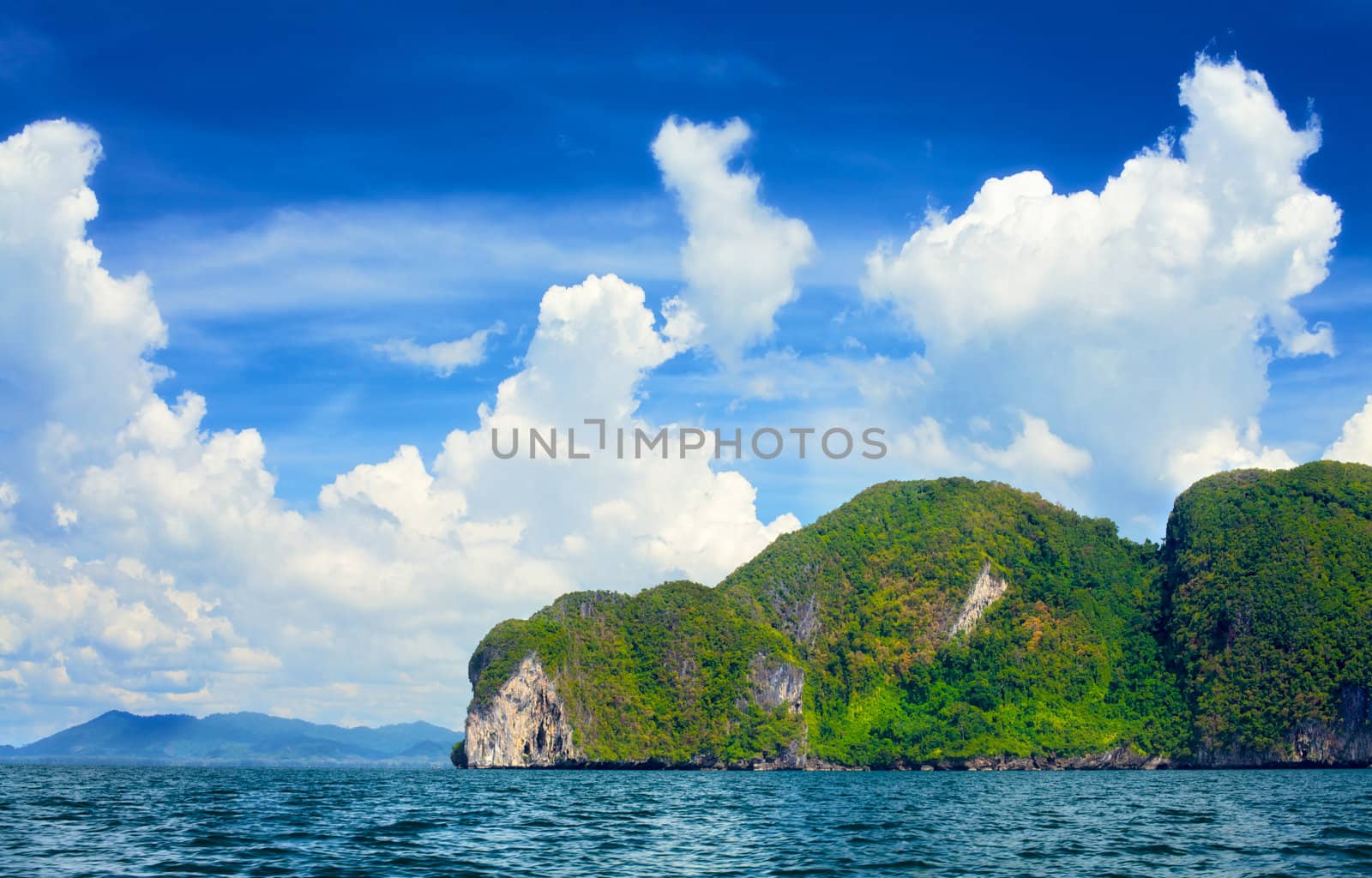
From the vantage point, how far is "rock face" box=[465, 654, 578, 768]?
611 feet

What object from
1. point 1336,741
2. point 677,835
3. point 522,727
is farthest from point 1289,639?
point 677,835

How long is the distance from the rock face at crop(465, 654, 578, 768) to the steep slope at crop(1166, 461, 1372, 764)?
112 m

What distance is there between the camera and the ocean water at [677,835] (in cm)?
3139

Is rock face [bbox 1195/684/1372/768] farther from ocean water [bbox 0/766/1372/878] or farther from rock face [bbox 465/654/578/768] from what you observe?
rock face [bbox 465/654/578/768]

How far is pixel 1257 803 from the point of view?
200 ft

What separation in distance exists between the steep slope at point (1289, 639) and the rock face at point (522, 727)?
112074 millimetres

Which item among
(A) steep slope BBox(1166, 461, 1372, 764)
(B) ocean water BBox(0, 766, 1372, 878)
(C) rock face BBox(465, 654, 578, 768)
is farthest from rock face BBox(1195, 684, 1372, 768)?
(C) rock face BBox(465, 654, 578, 768)

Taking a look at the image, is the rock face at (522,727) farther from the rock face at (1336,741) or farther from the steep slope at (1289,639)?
the rock face at (1336,741)

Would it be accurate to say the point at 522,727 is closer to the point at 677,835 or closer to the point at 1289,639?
the point at 1289,639

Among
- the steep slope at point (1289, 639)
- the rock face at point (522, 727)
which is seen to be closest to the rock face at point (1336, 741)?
the steep slope at point (1289, 639)

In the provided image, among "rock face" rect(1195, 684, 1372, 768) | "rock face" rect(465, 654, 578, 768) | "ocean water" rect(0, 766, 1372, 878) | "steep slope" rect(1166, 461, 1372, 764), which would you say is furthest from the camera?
"rock face" rect(465, 654, 578, 768)

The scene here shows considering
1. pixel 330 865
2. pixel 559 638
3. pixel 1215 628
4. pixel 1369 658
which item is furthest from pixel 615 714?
pixel 330 865

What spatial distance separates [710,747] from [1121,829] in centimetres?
16212

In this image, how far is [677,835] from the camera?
4319cm
